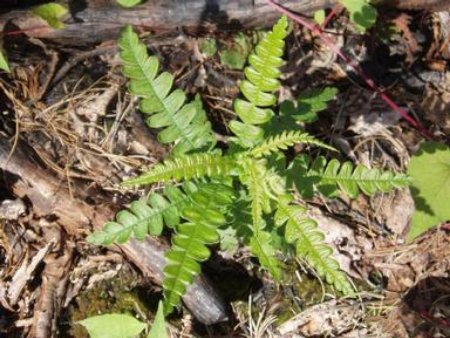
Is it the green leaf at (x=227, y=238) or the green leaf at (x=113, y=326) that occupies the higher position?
the green leaf at (x=227, y=238)

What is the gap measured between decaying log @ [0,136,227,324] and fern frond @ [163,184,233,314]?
0.66 m

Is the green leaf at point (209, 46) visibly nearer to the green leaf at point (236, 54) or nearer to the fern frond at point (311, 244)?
the green leaf at point (236, 54)

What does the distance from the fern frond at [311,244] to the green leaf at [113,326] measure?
999 millimetres

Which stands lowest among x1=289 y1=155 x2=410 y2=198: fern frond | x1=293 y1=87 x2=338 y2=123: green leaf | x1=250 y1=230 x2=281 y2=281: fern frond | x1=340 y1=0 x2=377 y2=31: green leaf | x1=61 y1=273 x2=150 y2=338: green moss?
x1=61 y1=273 x2=150 y2=338: green moss

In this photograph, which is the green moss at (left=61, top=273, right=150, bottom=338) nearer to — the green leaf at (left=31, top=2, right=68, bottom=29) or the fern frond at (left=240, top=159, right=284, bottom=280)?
the fern frond at (left=240, top=159, right=284, bottom=280)

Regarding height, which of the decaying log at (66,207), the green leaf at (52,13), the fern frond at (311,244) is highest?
the green leaf at (52,13)

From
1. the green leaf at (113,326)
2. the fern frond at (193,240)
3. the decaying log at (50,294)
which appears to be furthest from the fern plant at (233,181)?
the decaying log at (50,294)

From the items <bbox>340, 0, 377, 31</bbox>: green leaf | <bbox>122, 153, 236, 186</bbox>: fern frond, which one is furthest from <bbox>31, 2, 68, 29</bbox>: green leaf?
<bbox>340, 0, 377, 31</bbox>: green leaf

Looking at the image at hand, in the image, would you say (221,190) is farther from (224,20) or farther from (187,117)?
(224,20)

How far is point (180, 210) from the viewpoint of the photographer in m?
2.50

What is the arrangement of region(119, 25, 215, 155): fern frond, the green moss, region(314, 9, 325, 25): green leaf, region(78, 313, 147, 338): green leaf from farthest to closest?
region(314, 9, 325, 25): green leaf
the green moss
region(78, 313, 147, 338): green leaf
region(119, 25, 215, 155): fern frond

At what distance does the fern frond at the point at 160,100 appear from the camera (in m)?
2.52

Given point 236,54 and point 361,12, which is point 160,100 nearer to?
point 236,54

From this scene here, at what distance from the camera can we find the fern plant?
2.31m
